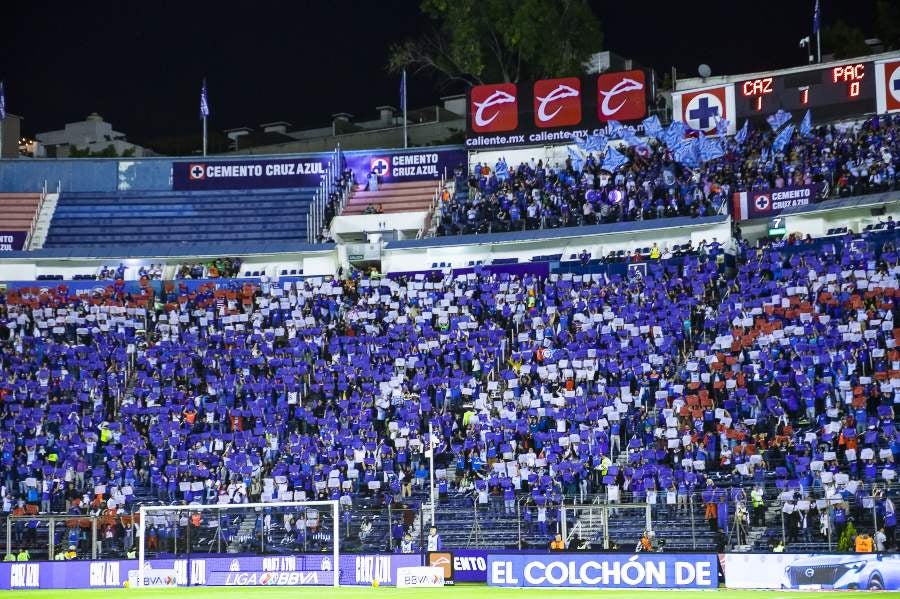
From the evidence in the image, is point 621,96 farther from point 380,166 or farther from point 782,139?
point 380,166

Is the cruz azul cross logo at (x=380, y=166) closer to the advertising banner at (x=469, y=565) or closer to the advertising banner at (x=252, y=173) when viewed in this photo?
the advertising banner at (x=252, y=173)

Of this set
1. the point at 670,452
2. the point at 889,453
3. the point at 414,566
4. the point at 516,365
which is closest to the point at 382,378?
the point at 516,365

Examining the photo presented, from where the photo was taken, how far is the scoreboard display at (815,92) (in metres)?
51.5

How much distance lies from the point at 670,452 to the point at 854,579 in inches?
478

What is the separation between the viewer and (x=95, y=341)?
48219mm

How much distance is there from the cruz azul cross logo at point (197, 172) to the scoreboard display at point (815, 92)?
83.3ft

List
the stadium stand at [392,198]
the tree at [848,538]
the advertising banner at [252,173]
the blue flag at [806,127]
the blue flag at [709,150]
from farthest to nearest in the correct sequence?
1. the advertising banner at [252,173]
2. the stadium stand at [392,198]
3. the blue flag at [709,150]
4. the blue flag at [806,127]
5. the tree at [848,538]

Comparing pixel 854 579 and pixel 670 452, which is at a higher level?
pixel 670 452

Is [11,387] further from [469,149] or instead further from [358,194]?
[469,149]

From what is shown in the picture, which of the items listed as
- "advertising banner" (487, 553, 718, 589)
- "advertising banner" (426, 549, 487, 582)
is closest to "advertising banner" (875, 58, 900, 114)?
"advertising banner" (426, 549, 487, 582)

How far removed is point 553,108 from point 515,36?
8750 millimetres

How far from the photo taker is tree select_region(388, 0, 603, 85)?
6356cm

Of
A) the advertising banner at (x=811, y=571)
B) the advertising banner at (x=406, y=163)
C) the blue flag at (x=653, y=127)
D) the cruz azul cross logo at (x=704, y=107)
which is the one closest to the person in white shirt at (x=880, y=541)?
the advertising banner at (x=811, y=571)

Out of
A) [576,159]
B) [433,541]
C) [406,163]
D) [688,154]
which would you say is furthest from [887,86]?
[433,541]
